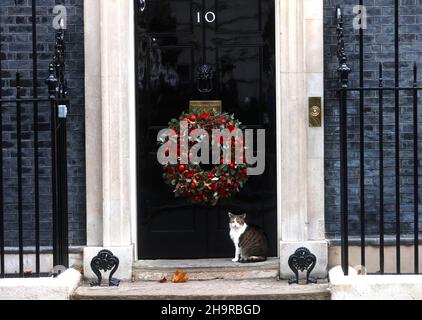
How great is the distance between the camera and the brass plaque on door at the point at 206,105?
7254 mm

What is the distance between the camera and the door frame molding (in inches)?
274

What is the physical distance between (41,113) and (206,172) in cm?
150

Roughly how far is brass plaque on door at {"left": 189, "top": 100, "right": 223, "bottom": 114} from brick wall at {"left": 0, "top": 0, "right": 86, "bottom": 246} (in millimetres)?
970

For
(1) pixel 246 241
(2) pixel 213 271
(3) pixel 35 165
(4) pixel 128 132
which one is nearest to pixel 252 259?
(1) pixel 246 241

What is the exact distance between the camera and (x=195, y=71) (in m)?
7.29

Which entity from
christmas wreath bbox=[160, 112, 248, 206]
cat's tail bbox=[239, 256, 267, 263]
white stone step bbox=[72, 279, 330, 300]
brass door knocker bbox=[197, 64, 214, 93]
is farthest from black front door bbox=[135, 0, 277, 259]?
white stone step bbox=[72, 279, 330, 300]

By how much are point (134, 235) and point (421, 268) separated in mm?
2472

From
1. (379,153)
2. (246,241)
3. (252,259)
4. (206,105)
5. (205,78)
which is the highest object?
(205,78)

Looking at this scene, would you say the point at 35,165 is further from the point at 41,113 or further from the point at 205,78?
the point at 205,78

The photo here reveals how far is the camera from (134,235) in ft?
23.6

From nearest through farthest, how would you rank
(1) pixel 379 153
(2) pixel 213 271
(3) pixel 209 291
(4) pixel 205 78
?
(3) pixel 209 291 → (1) pixel 379 153 → (2) pixel 213 271 → (4) pixel 205 78

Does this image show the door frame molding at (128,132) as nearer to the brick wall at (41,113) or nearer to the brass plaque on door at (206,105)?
the brick wall at (41,113)

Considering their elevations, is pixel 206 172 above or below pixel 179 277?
above

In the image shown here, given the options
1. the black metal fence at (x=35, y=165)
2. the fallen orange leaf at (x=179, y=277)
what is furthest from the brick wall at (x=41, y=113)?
the fallen orange leaf at (x=179, y=277)
